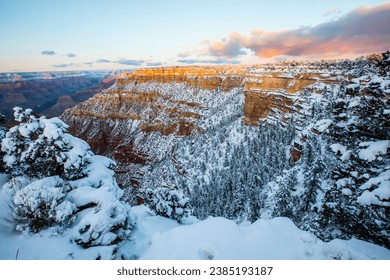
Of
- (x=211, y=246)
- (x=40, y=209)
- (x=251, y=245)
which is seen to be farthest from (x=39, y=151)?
(x=251, y=245)

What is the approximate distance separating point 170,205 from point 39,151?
373 inches

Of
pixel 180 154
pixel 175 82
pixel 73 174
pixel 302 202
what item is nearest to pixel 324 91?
pixel 302 202

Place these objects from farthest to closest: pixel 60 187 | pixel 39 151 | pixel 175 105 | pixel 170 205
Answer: pixel 175 105 → pixel 170 205 → pixel 39 151 → pixel 60 187

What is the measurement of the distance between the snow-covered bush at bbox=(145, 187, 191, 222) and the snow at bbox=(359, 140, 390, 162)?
1234 cm

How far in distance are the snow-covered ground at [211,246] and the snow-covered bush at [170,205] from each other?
24.5 feet

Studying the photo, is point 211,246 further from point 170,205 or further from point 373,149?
point 170,205

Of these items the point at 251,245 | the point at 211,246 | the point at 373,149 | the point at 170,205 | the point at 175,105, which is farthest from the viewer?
the point at 175,105

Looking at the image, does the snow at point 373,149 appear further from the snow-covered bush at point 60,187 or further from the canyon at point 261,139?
the snow-covered bush at point 60,187

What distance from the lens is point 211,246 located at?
26.7ft

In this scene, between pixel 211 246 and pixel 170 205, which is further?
pixel 170 205

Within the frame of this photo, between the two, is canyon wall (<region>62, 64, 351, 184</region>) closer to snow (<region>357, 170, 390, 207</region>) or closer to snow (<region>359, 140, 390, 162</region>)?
snow (<region>359, 140, 390, 162</region>)

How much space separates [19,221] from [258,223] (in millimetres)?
10408

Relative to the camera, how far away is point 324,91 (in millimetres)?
46000

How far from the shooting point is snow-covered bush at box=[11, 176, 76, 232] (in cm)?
957
